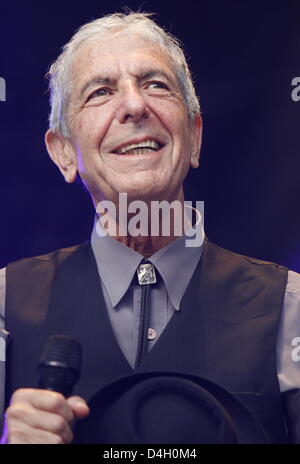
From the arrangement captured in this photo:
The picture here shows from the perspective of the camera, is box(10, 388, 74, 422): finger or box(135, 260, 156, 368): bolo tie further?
box(135, 260, 156, 368): bolo tie

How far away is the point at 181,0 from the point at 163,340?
886 mm

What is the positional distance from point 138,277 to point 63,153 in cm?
34

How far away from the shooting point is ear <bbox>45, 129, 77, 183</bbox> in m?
1.49

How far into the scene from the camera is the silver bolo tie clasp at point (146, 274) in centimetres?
134

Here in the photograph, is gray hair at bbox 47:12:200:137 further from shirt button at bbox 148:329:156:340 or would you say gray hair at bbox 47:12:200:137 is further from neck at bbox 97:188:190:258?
shirt button at bbox 148:329:156:340

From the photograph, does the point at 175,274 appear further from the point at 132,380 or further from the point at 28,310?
the point at 132,380

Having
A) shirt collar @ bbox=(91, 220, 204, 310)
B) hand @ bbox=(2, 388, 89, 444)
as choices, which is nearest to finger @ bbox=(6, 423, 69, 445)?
hand @ bbox=(2, 388, 89, 444)

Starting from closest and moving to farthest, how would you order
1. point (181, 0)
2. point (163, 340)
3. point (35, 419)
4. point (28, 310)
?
1. point (35, 419)
2. point (163, 340)
3. point (28, 310)
4. point (181, 0)

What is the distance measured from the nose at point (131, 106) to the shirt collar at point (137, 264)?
0.24 m

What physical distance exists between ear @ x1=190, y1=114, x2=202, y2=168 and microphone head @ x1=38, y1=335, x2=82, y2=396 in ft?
2.18

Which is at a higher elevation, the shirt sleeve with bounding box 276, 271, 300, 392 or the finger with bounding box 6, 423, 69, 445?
the shirt sleeve with bounding box 276, 271, 300, 392

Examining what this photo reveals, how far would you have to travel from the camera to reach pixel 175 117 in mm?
1405

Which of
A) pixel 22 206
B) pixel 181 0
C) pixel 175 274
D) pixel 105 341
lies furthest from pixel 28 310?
pixel 181 0

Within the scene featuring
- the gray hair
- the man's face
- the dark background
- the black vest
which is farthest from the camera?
the dark background
